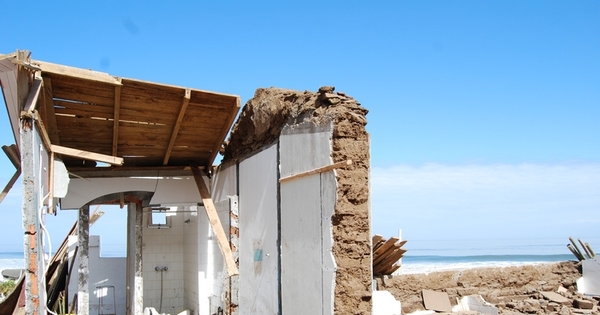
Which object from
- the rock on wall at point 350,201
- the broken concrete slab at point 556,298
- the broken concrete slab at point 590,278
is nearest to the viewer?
the rock on wall at point 350,201

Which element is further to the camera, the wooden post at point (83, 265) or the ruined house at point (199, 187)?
the wooden post at point (83, 265)

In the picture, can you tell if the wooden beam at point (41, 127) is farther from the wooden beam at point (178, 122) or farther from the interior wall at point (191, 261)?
the interior wall at point (191, 261)

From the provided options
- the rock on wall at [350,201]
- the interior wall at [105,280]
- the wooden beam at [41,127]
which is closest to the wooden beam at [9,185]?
the wooden beam at [41,127]

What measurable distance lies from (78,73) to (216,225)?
3482mm

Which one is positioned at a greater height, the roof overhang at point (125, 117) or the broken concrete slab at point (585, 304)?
the roof overhang at point (125, 117)

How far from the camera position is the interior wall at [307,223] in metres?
6.12

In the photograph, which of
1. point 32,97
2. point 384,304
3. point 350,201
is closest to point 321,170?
point 350,201

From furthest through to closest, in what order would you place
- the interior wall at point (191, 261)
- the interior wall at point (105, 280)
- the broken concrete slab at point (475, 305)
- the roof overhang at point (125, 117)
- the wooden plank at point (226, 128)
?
1. the interior wall at point (105, 280)
2. the interior wall at point (191, 261)
3. the broken concrete slab at point (475, 305)
4. the wooden plank at point (226, 128)
5. the roof overhang at point (125, 117)

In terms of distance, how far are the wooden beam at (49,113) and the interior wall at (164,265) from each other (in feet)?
13.7

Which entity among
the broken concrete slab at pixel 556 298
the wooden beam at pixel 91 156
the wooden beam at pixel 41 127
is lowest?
the broken concrete slab at pixel 556 298

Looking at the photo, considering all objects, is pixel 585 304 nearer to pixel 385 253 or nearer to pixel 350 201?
pixel 385 253

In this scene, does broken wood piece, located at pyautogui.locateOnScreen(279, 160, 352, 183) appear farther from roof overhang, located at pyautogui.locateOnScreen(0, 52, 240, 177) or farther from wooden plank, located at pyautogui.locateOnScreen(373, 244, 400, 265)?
wooden plank, located at pyautogui.locateOnScreen(373, 244, 400, 265)

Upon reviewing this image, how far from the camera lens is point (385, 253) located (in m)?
9.25

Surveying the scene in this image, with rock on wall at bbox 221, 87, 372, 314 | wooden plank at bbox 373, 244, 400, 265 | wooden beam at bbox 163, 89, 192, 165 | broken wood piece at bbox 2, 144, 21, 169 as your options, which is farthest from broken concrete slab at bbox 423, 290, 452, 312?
broken wood piece at bbox 2, 144, 21, 169
